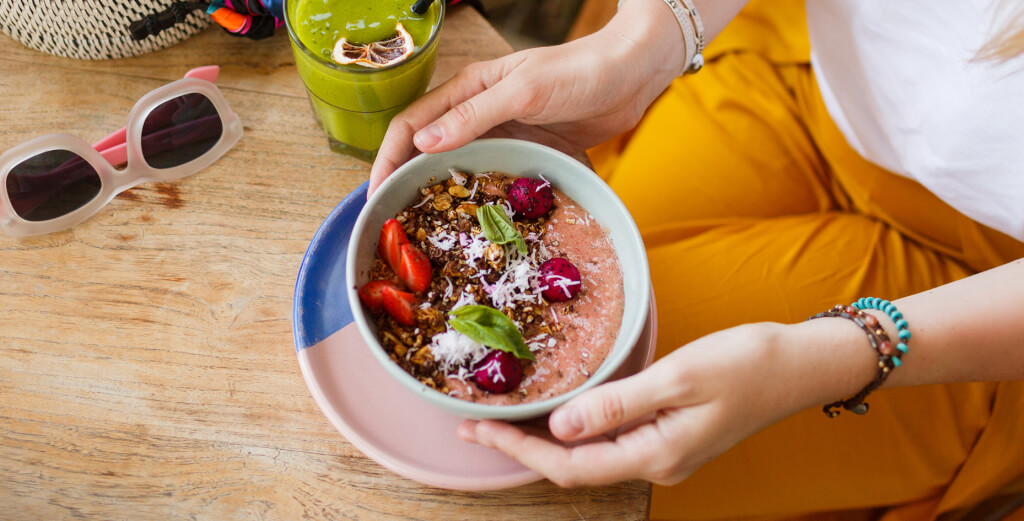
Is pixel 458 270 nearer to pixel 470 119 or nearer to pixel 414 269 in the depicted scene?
Answer: pixel 414 269

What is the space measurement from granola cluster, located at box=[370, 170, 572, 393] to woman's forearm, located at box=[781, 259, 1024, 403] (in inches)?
15.2

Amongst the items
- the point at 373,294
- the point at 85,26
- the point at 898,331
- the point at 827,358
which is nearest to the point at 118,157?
the point at 85,26

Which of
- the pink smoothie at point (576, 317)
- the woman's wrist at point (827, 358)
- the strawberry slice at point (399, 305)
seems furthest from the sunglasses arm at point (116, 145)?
the woman's wrist at point (827, 358)

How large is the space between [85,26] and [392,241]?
30.4 inches

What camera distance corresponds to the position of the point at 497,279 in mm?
965

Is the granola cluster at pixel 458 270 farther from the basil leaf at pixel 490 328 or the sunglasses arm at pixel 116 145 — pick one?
the sunglasses arm at pixel 116 145

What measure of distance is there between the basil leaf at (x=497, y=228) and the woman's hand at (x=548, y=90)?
12 centimetres

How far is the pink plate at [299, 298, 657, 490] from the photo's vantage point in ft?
3.03

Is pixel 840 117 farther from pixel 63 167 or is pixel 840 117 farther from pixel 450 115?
pixel 63 167

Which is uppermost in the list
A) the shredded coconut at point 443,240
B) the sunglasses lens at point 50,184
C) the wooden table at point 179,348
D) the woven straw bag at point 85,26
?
the woven straw bag at point 85,26

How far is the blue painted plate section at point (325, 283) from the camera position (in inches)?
40.1

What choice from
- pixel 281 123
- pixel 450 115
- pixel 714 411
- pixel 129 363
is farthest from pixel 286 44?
pixel 714 411

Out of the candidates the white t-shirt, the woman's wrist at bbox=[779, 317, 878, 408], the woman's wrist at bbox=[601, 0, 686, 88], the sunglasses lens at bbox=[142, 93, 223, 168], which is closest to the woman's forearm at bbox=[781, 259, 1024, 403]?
the woman's wrist at bbox=[779, 317, 878, 408]

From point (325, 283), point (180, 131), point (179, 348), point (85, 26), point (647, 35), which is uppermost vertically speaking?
point (647, 35)
